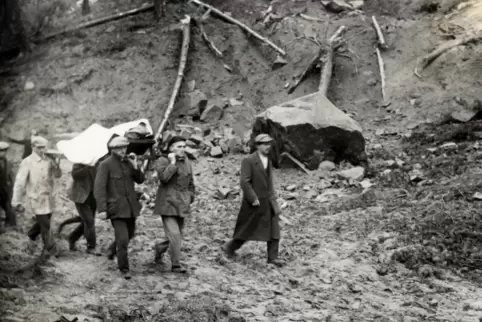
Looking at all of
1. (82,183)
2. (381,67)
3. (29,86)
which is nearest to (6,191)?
(82,183)

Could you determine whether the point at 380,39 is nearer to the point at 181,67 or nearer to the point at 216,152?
the point at 181,67

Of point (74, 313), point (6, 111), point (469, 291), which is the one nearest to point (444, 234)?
point (469, 291)

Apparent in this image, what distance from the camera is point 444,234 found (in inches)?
320

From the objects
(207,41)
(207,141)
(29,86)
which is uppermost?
(207,41)

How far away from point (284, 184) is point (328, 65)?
16.9 ft

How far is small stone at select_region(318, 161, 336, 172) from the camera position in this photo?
11797mm

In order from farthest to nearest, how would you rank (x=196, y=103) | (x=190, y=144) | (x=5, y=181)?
(x=196, y=103) → (x=190, y=144) → (x=5, y=181)

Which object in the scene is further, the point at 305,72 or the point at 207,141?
the point at 305,72

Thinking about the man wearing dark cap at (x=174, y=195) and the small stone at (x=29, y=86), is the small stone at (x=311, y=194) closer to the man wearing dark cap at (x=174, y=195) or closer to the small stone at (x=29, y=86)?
the man wearing dark cap at (x=174, y=195)

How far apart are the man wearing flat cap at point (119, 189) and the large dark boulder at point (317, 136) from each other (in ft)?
18.2

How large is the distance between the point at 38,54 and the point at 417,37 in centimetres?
1004

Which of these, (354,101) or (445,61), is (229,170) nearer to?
(354,101)

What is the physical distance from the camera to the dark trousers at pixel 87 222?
7.71 metres

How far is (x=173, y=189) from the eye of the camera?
271 inches
